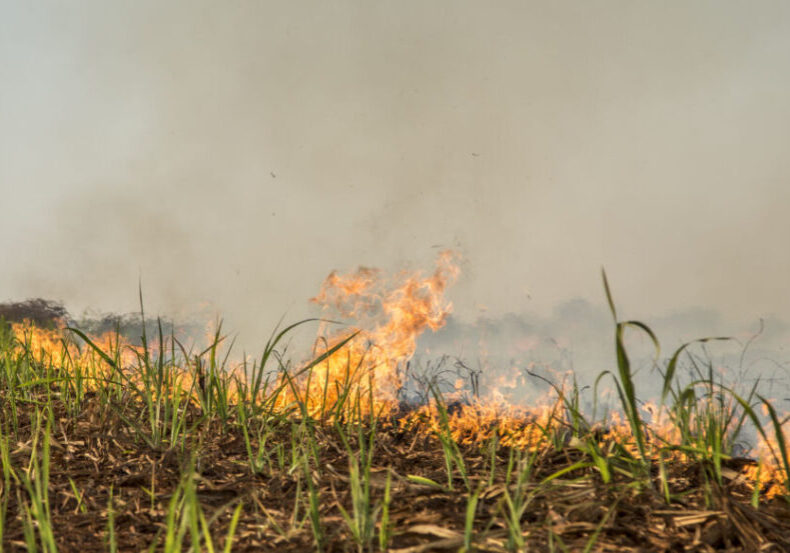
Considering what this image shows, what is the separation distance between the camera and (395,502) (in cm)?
248

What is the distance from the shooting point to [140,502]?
271 cm

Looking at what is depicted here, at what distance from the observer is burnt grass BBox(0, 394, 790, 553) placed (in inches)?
87.0

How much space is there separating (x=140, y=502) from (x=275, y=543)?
30.4 inches

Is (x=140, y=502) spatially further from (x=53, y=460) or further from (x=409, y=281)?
(x=409, y=281)

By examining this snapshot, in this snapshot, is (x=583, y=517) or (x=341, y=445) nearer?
(x=583, y=517)

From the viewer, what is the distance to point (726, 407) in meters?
2.96

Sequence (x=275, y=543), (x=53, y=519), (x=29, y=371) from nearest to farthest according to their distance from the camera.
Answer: (x=275, y=543), (x=53, y=519), (x=29, y=371)

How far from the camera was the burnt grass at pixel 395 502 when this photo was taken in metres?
2.21

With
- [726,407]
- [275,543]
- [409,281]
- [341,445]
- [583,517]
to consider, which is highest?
[409,281]

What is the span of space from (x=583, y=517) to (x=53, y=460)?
2.44 meters

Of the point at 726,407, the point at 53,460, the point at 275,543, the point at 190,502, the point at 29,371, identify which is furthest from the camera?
A: the point at 29,371

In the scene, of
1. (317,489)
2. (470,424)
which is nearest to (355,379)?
(470,424)

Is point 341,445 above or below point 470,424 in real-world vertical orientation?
below

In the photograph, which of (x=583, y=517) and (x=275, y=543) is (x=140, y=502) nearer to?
(x=275, y=543)
